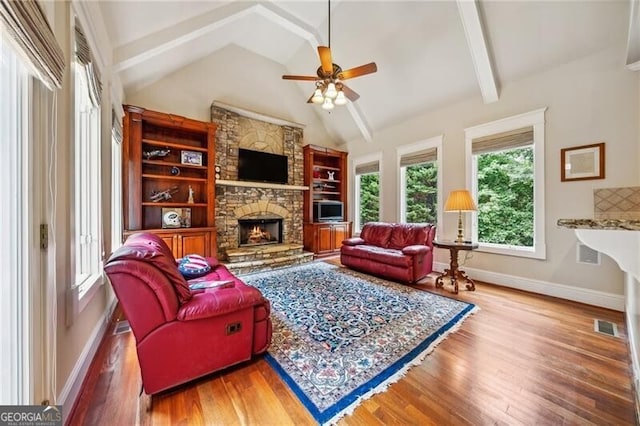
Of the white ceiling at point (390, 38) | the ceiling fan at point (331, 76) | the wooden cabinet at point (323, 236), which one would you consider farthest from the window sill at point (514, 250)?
the ceiling fan at point (331, 76)

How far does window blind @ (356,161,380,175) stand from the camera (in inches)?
234

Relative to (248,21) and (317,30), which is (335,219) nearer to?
(317,30)

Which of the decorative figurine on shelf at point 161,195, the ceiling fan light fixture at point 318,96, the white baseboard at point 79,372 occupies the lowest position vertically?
the white baseboard at point 79,372

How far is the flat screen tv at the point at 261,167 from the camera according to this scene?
17.1ft

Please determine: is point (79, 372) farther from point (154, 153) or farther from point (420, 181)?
point (420, 181)

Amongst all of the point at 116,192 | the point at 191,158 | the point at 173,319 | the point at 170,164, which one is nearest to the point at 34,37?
the point at 173,319

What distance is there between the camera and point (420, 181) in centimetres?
509

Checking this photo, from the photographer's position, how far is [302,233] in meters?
6.14

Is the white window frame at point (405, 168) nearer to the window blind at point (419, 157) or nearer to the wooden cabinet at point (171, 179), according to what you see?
the window blind at point (419, 157)

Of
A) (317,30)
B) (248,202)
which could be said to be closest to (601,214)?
(317,30)

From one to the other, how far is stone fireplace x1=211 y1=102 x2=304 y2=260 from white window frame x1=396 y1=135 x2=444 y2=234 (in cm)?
227

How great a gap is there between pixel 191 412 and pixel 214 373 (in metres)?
0.35

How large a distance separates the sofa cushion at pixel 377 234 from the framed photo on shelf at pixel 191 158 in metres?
3.47

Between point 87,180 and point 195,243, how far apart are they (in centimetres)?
220
